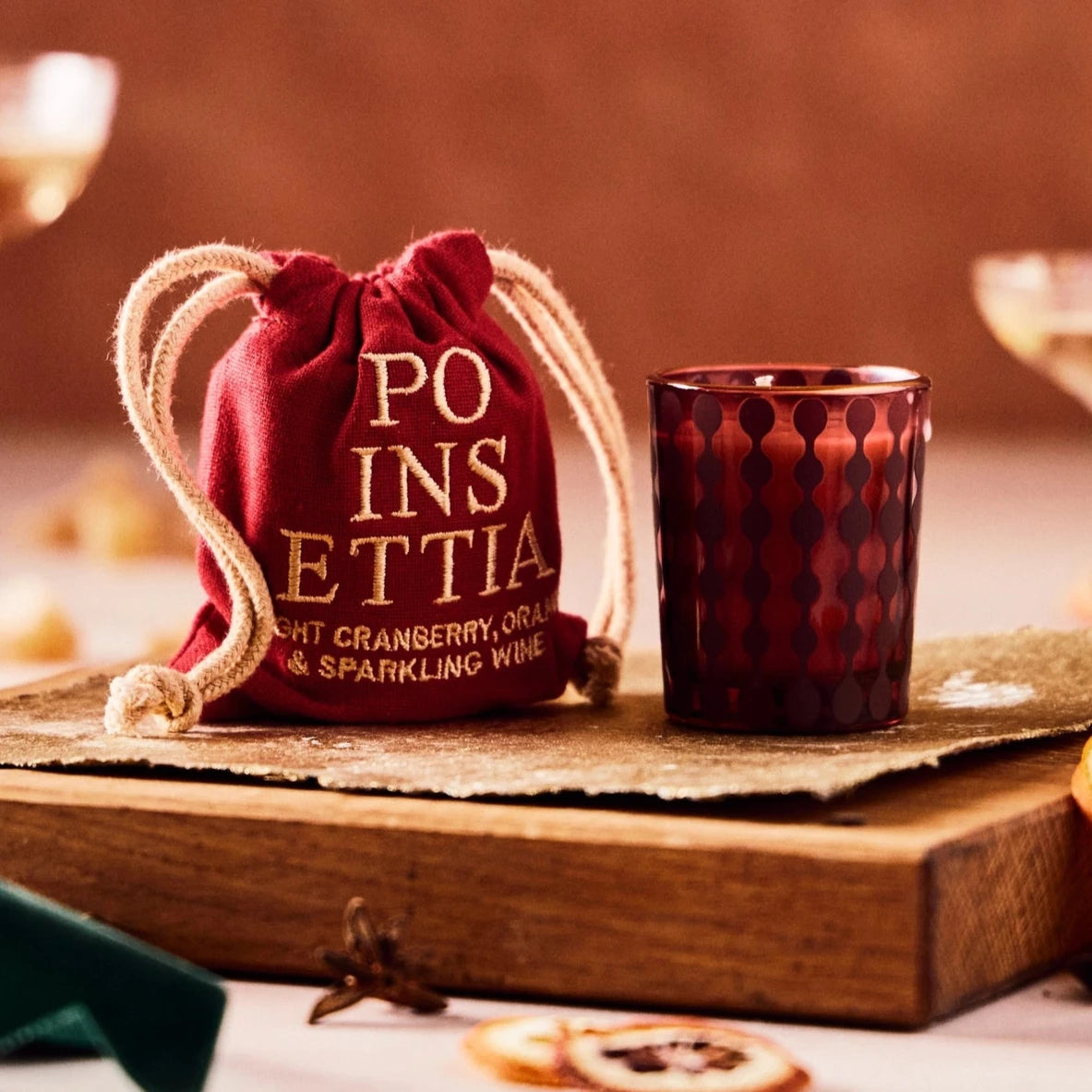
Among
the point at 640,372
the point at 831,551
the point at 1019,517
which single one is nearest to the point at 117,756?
the point at 831,551

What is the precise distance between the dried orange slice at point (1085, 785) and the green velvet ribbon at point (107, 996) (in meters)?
0.19

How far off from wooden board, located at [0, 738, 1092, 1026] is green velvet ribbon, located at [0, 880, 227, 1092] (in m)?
0.05

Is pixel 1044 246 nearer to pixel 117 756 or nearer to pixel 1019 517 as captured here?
pixel 1019 517

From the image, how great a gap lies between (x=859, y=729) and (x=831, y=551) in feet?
0.15

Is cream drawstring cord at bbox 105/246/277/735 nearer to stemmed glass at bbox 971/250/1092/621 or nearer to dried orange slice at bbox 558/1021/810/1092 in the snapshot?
dried orange slice at bbox 558/1021/810/1092

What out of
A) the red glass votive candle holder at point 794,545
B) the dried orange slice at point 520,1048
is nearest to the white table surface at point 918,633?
the dried orange slice at point 520,1048

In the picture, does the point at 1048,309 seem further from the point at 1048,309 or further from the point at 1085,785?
the point at 1085,785

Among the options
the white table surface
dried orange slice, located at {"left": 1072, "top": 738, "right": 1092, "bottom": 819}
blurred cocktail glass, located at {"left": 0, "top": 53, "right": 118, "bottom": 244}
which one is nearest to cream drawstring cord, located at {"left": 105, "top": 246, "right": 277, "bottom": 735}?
the white table surface

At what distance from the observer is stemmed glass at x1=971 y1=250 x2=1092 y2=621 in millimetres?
1131

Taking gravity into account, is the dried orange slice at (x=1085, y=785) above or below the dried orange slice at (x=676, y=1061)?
above

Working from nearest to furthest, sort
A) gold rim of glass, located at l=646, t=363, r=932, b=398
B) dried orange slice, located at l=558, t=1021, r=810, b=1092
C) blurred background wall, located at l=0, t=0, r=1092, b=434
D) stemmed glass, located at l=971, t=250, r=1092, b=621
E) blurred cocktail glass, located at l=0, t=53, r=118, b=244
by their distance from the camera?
1. dried orange slice, located at l=558, t=1021, r=810, b=1092
2. gold rim of glass, located at l=646, t=363, r=932, b=398
3. blurred cocktail glass, located at l=0, t=53, r=118, b=244
4. stemmed glass, located at l=971, t=250, r=1092, b=621
5. blurred background wall, located at l=0, t=0, r=1092, b=434

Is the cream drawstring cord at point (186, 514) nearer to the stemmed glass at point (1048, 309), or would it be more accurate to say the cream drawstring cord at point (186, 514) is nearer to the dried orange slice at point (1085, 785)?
the dried orange slice at point (1085, 785)

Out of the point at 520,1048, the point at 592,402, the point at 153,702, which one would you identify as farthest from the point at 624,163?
the point at 520,1048

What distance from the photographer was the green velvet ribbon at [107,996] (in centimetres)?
37
